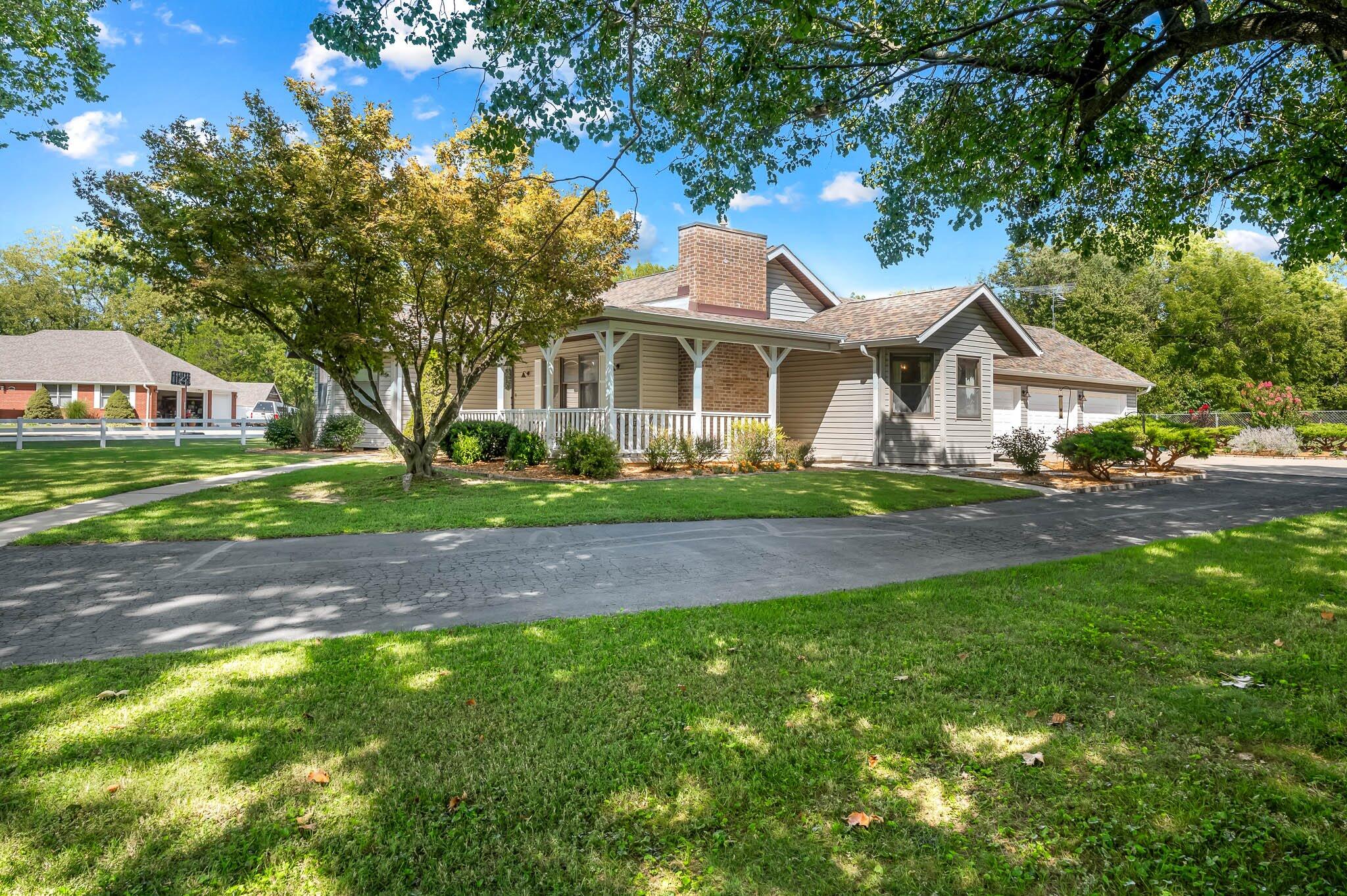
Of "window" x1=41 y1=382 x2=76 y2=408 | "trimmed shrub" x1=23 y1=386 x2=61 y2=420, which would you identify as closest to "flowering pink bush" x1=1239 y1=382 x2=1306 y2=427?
"trimmed shrub" x1=23 y1=386 x2=61 y2=420

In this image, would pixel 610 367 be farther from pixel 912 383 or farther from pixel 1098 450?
pixel 1098 450

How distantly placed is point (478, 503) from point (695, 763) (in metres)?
8.65

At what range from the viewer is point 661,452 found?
15.9m

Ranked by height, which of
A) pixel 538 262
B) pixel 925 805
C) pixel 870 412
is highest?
pixel 538 262

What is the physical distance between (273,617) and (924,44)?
693 cm

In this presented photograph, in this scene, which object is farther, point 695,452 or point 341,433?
point 341,433

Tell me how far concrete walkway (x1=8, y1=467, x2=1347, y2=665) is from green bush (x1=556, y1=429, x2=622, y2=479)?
5082 mm

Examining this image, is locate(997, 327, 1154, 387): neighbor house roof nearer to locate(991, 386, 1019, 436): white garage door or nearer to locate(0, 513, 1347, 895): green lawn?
locate(991, 386, 1019, 436): white garage door

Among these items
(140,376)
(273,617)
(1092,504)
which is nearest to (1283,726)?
(273,617)

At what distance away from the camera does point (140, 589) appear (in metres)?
6.10

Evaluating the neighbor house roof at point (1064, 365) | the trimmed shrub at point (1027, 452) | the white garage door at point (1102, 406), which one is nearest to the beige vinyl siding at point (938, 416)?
the trimmed shrub at point (1027, 452)

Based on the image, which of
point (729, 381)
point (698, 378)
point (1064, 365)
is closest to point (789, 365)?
point (729, 381)

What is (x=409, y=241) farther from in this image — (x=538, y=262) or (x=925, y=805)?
(x=925, y=805)

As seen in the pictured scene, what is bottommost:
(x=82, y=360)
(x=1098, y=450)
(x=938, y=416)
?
(x=1098, y=450)
